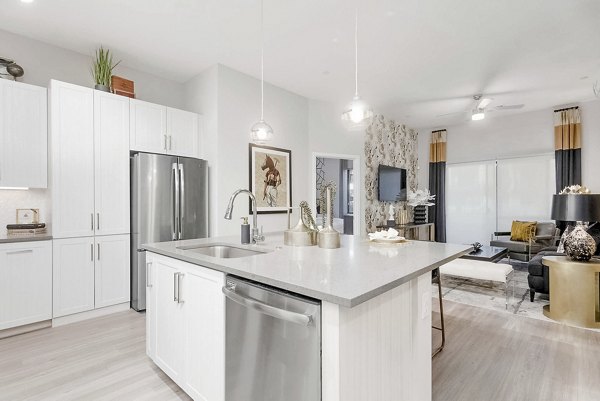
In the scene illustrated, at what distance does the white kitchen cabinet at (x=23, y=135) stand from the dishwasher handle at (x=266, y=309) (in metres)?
2.82

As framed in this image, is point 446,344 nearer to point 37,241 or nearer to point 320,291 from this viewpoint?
point 320,291

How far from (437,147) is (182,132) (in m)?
6.01

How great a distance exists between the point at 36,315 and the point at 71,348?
2.28ft

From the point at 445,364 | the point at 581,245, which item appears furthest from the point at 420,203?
the point at 445,364

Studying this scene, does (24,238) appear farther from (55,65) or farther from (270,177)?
(270,177)

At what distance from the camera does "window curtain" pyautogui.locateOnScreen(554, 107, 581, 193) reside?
18.1 ft

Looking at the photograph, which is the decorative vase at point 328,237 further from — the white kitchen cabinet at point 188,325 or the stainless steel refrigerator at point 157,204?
the stainless steel refrigerator at point 157,204

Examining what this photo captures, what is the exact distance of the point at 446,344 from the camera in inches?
101

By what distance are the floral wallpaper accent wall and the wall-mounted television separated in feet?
0.40

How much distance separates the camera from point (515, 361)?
2291 millimetres

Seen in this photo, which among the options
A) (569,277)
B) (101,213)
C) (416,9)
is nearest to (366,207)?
(569,277)

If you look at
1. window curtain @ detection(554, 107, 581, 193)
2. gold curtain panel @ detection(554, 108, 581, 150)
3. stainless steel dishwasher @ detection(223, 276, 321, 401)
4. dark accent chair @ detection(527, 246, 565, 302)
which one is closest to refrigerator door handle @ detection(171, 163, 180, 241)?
stainless steel dishwasher @ detection(223, 276, 321, 401)

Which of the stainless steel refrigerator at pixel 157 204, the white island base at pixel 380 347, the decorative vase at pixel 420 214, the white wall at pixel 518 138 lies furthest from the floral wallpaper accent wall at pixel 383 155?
the white island base at pixel 380 347

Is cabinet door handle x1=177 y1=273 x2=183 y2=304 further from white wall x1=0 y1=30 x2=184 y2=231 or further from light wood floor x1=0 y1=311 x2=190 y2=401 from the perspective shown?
white wall x1=0 y1=30 x2=184 y2=231
